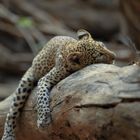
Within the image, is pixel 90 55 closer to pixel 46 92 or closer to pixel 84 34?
pixel 84 34

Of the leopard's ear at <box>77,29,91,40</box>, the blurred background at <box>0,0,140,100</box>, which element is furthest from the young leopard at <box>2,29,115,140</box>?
the blurred background at <box>0,0,140,100</box>

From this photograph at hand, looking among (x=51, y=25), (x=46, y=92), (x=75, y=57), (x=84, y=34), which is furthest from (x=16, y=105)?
(x=51, y=25)

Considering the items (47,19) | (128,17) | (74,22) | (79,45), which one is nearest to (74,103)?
(79,45)

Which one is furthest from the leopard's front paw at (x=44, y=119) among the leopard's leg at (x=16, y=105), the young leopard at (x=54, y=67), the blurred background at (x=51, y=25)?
the blurred background at (x=51, y=25)

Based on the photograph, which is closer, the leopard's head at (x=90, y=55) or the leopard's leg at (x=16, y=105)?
the leopard's head at (x=90, y=55)

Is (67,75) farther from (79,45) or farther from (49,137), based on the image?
(49,137)

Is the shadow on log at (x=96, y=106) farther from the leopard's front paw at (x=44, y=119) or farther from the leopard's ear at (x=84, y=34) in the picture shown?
the leopard's ear at (x=84, y=34)
